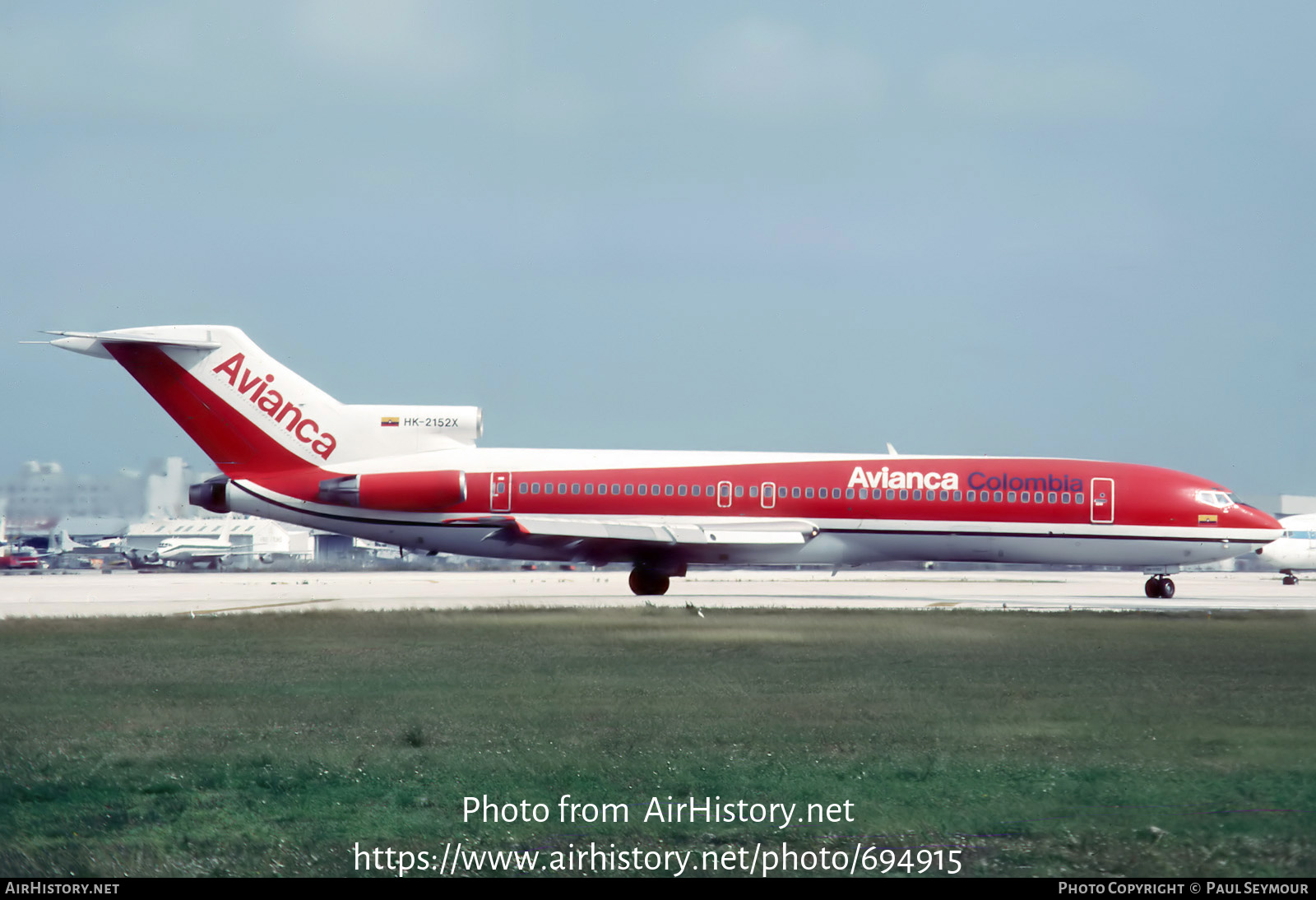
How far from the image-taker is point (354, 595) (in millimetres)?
33312

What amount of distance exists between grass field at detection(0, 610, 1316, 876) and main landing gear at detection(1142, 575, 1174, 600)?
17.6 meters

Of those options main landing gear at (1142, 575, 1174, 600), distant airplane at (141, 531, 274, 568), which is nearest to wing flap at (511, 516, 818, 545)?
main landing gear at (1142, 575, 1174, 600)

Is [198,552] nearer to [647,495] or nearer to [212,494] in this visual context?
[212,494]

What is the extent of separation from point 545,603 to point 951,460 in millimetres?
11657

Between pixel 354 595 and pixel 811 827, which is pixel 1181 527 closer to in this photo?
pixel 354 595

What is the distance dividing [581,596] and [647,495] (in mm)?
3041

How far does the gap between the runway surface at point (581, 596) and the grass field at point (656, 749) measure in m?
9.92

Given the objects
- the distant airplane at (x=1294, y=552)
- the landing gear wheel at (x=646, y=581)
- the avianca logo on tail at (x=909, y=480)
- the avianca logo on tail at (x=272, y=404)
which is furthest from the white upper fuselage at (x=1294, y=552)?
the avianca logo on tail at (x=272, y=404)

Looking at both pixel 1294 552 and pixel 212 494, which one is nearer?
pixel 212 494

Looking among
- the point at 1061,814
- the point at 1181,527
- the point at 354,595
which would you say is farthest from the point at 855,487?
the point at 1061,814

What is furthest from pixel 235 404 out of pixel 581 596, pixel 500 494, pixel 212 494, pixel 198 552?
pixel 198 552

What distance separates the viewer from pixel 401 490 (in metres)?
32.0

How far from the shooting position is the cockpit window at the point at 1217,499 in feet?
107

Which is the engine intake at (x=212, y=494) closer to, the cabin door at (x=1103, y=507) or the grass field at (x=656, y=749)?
the grass field at (x=656, y=749)
